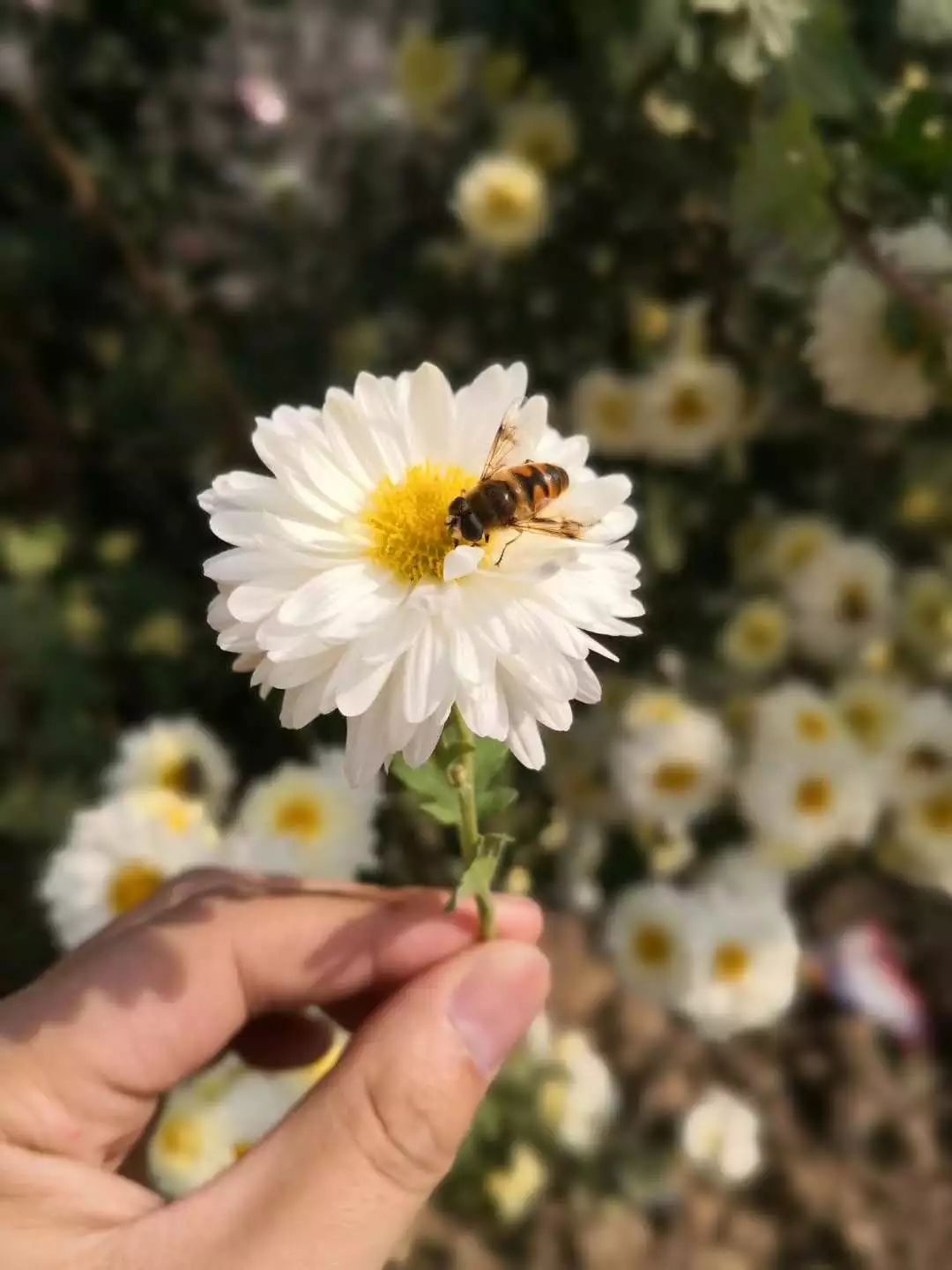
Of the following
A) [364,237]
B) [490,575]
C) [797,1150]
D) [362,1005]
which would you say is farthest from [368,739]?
[797,1150]

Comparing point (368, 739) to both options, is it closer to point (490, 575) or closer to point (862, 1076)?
point (490, 575)

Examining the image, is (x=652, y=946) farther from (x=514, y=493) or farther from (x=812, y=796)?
(x=514, y=493)

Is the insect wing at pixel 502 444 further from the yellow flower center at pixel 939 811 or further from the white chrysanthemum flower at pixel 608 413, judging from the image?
the yellow flower center at pixel 939 811

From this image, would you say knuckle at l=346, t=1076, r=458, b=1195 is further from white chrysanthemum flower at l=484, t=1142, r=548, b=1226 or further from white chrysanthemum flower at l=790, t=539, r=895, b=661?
white chrysanthemum flower at l=790, t=539, r=895, b=661

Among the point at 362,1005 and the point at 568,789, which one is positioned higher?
the point at 568,789

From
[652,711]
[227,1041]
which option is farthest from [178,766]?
[652,711]

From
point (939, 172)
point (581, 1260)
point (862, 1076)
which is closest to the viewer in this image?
point (939, 172)
